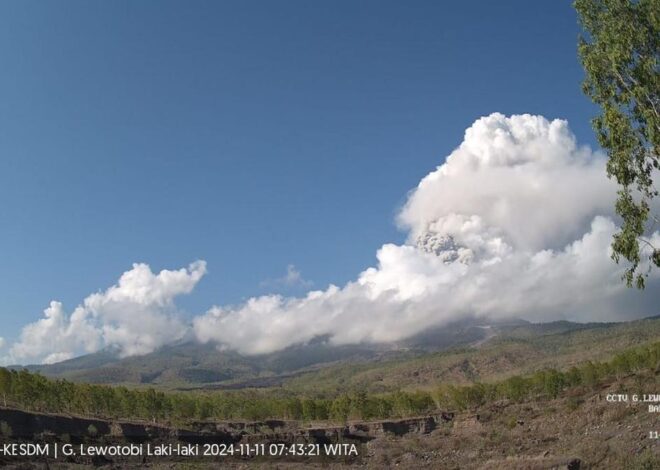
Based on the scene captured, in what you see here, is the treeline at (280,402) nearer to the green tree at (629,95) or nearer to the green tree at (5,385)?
the green tree at (5,385)

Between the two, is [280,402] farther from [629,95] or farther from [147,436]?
[629,95]

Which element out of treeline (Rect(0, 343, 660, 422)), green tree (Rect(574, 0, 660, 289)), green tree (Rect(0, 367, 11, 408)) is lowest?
treeline (Rect(0, 343, 660, 422))

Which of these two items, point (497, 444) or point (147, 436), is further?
point (147, 436)

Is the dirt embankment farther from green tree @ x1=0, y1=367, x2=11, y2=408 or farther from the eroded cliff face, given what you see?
green tree @ x1=0, y1=367, x2=11, y2=408

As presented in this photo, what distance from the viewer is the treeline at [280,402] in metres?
117

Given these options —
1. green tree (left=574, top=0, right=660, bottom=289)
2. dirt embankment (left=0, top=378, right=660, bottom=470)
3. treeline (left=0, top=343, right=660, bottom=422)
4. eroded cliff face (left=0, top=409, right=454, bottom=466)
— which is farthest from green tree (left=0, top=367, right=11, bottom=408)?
green tree (left=574, top=0, right=660, bottom=289)

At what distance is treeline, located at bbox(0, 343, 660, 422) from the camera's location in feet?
384

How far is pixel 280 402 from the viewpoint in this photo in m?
168

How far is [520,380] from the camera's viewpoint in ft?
537

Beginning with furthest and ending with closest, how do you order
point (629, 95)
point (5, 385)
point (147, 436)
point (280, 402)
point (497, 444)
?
point (280, 402) < point (5, 385) < point (147, 436) < point (497, 444) < point (629, 95)

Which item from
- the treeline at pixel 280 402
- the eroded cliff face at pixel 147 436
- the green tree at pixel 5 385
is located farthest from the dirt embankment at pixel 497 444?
the treeline at pixel 280 402

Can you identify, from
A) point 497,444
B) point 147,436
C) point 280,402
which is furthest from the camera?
point 280,402

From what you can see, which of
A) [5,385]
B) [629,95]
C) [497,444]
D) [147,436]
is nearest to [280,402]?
[5,385]

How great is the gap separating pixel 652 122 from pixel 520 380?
150m
